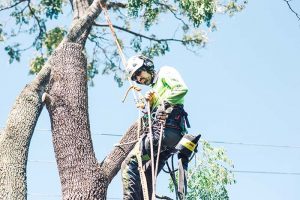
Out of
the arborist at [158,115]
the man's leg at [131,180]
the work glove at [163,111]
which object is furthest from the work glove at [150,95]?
the man's leg at [131,180]

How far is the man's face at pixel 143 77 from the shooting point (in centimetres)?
472

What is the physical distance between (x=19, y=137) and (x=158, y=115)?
106 inches

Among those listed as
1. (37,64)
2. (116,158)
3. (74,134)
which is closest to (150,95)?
(74,134)

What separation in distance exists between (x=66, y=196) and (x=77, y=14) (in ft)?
11.5

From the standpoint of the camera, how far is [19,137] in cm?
650

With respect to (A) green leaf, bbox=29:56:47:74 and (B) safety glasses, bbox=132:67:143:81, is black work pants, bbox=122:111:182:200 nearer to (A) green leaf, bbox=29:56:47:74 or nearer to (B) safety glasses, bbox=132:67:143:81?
(B) safety glasses, bbox=132:67:143:81

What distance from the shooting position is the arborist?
444 centimetres

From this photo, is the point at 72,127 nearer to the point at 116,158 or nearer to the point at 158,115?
the point at 116,158

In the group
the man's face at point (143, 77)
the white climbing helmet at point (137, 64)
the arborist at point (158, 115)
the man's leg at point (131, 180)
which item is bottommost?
the man's leg at point (131, 180)

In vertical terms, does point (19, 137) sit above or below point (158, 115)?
above

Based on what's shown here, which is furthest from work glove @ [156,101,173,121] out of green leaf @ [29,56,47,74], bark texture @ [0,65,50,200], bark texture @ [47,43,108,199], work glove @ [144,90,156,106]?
green leaf @ [29,56,47,74]

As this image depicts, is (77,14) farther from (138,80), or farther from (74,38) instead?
(138,80)

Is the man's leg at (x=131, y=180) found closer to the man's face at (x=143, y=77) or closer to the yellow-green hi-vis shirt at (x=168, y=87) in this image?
the yellow-green hi-vis shirt at (x=168, y=87)

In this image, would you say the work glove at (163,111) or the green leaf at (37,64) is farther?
the green leaf at (37,64)
